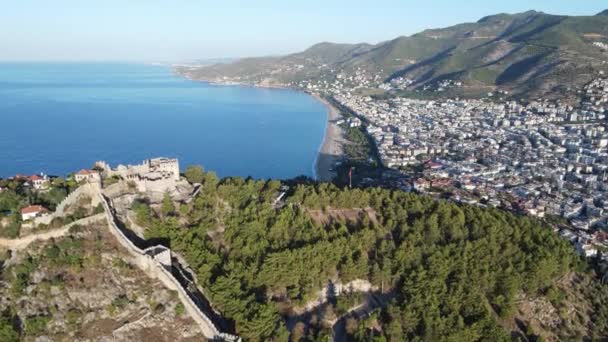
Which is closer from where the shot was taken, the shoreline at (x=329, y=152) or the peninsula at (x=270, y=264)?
the peninsula at (x=270, y=264)

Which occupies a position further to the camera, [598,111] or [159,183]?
[598,111]

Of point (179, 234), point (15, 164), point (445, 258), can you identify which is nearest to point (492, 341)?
point (445, 258)

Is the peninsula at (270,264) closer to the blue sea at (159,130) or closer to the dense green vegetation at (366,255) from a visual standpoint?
the dense green vegetation at (366,255)

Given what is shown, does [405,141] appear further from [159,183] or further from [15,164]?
[15,164]

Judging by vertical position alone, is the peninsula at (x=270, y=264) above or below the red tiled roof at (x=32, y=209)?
below

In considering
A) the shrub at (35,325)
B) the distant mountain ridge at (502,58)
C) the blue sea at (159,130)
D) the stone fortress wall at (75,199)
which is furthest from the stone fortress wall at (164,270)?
the distant mountain ridge at (502,58)

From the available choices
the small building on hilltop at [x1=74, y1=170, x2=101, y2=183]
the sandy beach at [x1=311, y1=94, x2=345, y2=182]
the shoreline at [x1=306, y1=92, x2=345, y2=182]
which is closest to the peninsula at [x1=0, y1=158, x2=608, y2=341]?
the small building on hilltop at [x1=74, y1=170, x2=101, y2=183]

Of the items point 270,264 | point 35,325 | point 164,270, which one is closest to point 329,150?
point 270,264
